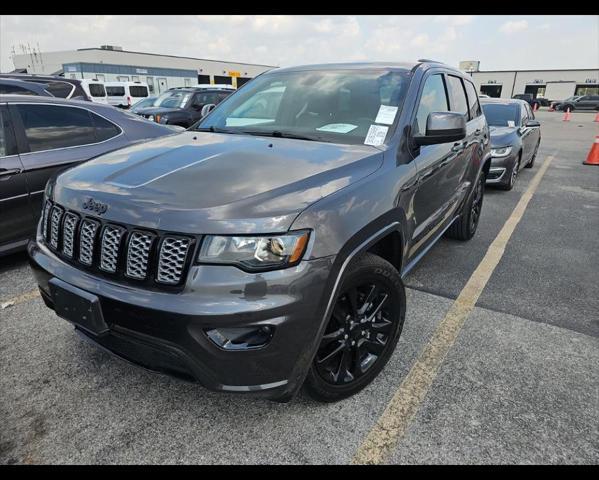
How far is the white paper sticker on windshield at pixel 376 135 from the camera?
2.58 meters

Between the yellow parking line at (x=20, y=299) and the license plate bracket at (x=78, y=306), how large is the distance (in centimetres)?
163

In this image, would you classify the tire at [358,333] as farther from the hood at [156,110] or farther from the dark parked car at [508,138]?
the hood at [156,110]

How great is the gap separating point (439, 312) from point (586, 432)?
4.28 feet

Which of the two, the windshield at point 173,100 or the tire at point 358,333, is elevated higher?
the windshield at point 173,100

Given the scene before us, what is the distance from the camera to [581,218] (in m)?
6.09

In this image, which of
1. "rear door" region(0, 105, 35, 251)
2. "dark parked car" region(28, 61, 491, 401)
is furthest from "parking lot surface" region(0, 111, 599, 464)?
"rear door" region(0, 105, 35, 251)

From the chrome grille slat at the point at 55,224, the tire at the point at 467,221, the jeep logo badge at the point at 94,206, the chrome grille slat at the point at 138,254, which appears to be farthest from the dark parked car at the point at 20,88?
the tire at the point at 467,221

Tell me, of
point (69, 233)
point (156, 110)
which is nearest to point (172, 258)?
point (69, 233)

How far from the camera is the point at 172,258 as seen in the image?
5.77ft

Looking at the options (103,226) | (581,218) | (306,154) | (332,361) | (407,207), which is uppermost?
(306,154)

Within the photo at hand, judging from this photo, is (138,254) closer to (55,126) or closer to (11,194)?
(11,194)

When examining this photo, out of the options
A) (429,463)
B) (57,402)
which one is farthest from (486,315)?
Answer: (57,402)

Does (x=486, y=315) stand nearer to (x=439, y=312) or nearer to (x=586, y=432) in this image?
(x=439, y=312)

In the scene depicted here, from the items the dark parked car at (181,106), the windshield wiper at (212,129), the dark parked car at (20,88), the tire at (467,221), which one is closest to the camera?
the windshield wiper at (212,129)
